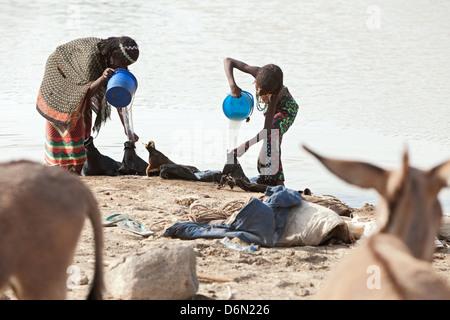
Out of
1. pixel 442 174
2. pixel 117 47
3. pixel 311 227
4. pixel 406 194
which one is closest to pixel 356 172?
pixel 406 194

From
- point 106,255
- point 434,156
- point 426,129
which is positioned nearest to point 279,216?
point 106,255

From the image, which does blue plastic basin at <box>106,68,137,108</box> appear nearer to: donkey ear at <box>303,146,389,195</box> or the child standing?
the child standing

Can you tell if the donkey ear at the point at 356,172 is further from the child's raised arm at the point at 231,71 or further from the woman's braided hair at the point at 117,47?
the woman's braided hair at the point at 117,47

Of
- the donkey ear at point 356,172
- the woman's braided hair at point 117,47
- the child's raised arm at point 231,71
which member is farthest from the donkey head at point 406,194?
the woman's braided hair at point 117,47

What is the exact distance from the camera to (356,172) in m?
2.57

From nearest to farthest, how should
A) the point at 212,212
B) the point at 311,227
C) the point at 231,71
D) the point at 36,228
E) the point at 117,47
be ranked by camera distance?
1. the point at 36,228
2. the point at 311,227
3. the point at 212,212
4. the point at 117,47
5. the point at 231,71

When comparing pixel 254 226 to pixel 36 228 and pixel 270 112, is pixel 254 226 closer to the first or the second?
pixel 270 112

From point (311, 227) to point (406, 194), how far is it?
3437 millimetres

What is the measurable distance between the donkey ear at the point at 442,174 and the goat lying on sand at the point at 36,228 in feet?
5.26

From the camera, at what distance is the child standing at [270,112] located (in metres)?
8.18

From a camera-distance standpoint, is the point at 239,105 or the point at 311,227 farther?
the point at 239,105

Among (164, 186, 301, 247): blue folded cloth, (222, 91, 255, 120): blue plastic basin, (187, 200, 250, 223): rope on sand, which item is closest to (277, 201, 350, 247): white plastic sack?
(164, 186, 301, 247): blue folded cloth
